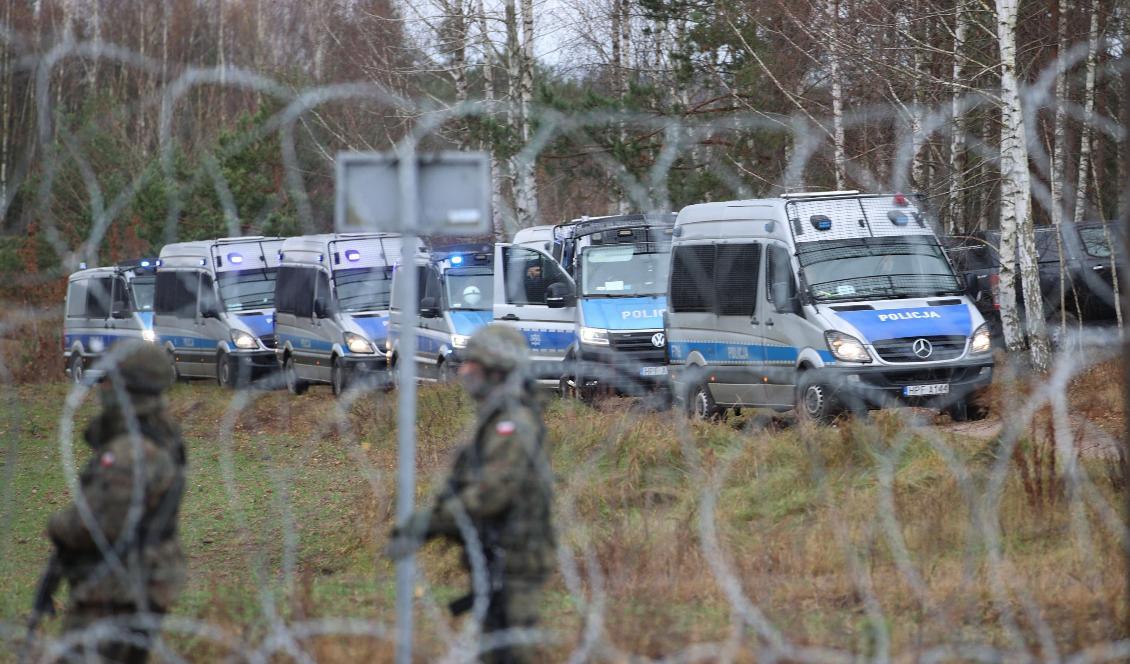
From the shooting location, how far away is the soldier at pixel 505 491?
510 centimetres

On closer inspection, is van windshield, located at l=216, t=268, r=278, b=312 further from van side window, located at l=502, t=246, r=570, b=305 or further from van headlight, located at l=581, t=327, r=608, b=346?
van headlight, located at l=581, t=327, r=608, b=346

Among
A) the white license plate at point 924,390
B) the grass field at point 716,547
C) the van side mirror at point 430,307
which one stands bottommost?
the grass field at point 716,547

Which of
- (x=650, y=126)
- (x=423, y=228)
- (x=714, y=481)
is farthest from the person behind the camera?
(x=650, y=126)

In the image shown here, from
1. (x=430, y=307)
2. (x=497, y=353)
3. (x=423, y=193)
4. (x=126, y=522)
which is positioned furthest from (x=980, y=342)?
(x=126, y=522)

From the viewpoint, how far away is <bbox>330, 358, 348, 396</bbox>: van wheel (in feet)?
64.8

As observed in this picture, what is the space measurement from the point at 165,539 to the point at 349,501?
6.58 meters

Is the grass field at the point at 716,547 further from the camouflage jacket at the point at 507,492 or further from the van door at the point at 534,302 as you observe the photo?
the van door at the point at 534,302

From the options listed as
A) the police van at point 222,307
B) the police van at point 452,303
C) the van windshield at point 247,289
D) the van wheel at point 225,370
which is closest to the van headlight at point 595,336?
the police van at point 452,303

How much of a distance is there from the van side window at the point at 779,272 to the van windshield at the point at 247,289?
11322mm

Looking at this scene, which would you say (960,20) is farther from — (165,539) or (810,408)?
(165,539)

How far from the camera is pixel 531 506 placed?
5.25 metres

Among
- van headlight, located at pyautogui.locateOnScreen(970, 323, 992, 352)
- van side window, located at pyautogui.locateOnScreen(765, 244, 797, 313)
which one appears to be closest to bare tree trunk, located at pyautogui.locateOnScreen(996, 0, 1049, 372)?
van headlight, located at pyautogui.locateOnScreen(970, 323, 992, 352)

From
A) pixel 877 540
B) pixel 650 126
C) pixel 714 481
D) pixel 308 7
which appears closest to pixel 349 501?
pixel 714 481

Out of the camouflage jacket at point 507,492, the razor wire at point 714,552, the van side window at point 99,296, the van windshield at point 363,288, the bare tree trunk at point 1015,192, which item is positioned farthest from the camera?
the van side window at point 99,296
